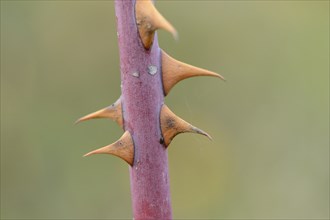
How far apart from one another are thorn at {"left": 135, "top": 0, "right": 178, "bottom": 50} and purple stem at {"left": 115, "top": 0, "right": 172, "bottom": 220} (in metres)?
0.02

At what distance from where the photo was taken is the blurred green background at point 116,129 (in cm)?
→ 321

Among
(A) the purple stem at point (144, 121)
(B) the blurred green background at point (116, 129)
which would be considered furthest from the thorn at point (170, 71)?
(B) the blurred green background at point (116, 129)

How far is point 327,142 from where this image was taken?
Result: 11.1 feet

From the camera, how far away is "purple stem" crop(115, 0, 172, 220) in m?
0.87

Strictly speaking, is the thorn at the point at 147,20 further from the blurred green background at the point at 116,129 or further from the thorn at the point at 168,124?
the blurred green background at the point at 116,129

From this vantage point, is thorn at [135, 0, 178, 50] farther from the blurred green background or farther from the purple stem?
the blurred green background

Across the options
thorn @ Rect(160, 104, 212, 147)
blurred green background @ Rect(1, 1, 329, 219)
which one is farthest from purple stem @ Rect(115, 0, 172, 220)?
blurred green background @ Rect(1, 1, 329, 219)

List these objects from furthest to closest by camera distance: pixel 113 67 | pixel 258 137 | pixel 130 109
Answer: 1. pixel 258 137
2. pixel 113 67
3. pixel 130 109

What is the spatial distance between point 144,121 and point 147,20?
14cm

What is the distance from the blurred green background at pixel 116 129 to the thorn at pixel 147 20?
2.25 meters

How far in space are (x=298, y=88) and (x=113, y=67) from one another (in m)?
0.99

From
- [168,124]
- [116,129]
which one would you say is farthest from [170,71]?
[116,129]

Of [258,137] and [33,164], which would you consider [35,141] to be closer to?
[33,164]

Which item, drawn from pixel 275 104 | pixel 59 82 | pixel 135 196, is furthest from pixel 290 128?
pixel 135 196
